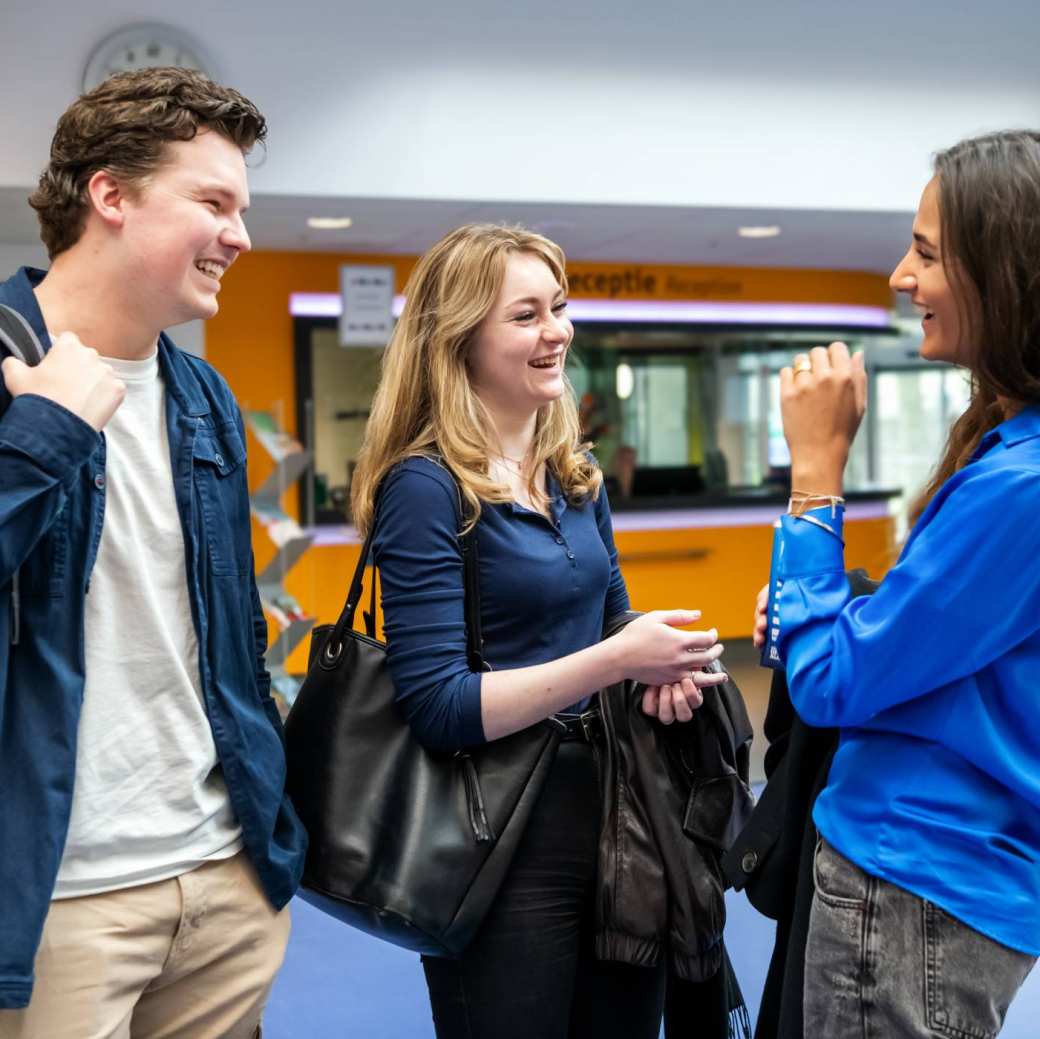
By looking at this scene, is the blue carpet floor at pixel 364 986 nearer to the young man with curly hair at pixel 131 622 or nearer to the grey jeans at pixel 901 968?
the young man with curly hair at pixel 131 622

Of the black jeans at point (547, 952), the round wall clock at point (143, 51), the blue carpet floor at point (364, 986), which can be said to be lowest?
the blue carpet floor at point (364, 986)

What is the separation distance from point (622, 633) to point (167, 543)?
601 mm

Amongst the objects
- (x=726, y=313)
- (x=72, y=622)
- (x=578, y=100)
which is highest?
(x=578, y=100)

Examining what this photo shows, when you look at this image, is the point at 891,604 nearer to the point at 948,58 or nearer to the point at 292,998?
the point at 292,998

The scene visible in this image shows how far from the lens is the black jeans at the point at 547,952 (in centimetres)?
176

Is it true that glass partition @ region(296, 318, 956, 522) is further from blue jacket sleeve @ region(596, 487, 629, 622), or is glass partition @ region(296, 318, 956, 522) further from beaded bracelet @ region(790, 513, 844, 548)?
beaded bracelet @ region(790, 513, 844, 548)

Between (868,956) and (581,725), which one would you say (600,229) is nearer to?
(581,725)

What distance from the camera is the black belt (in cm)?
184

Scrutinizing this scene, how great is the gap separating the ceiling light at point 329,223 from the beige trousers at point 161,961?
18.8ft

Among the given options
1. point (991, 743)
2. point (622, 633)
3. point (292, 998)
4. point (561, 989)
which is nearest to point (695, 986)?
point (561, 989)

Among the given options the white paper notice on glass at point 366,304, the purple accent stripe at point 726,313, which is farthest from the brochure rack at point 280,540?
the purple accent stripe at point 726,313

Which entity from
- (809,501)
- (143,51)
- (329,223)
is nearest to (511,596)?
(809,501)

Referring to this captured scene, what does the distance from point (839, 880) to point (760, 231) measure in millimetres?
6930

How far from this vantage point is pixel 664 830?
1815mm
